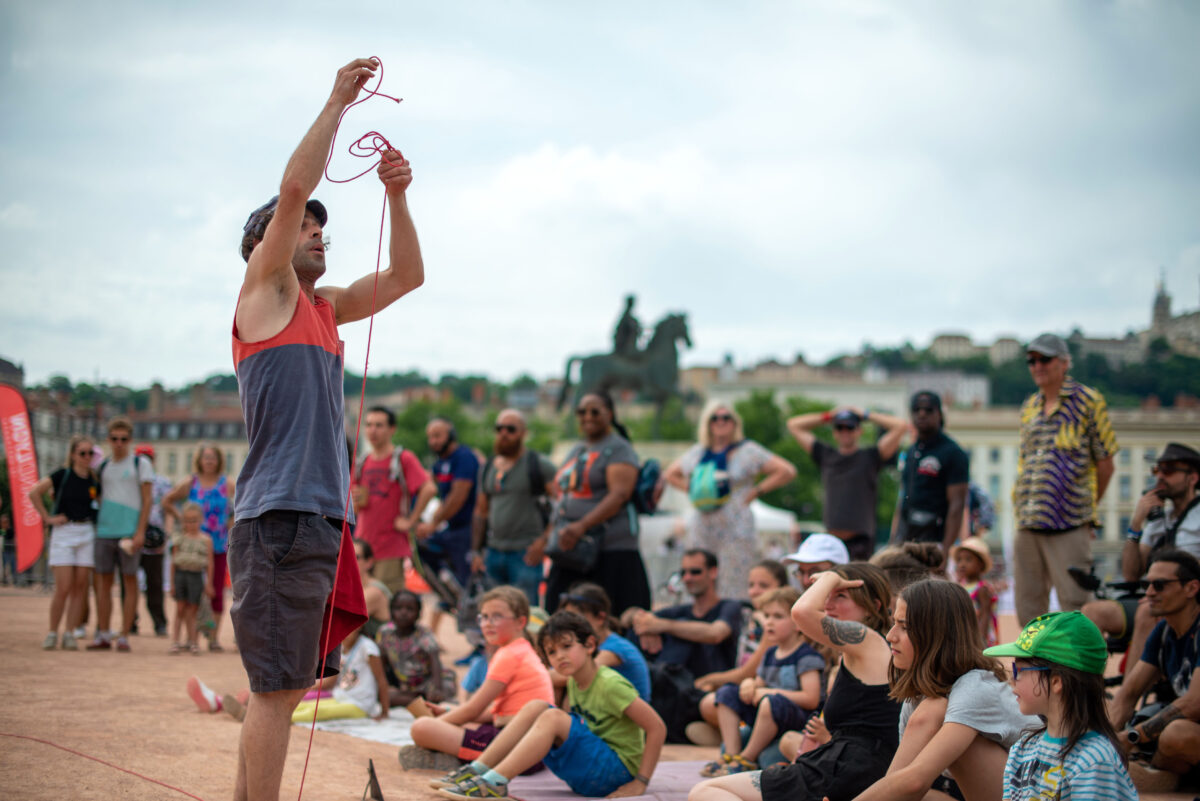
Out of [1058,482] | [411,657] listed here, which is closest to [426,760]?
[411,657]

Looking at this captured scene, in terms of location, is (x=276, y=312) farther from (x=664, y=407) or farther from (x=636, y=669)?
(x=664, y=407)

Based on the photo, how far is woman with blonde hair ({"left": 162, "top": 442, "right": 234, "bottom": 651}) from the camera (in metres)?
10.1

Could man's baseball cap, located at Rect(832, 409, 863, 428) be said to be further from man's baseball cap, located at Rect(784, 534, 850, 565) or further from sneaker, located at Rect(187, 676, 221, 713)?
sneaker, located at Rect(187, 676, 221, 713)

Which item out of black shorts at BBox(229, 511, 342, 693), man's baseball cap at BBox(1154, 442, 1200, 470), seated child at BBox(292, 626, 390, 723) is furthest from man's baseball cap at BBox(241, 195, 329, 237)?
man's baseball cap at BBox(1154, 442, 1200, 470)

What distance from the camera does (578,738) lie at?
4.69 meters

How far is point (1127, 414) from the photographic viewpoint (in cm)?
7719

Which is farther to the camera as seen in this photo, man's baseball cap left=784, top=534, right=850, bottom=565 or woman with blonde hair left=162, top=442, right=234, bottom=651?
woman with blonde hair left=162, top=442, right=234, bottom=651

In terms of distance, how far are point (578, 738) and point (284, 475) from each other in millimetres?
2120

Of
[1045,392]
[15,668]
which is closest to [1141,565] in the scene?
[1045,392]

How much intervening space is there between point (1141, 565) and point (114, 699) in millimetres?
5868

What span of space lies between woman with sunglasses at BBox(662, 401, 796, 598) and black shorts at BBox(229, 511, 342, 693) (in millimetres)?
5243

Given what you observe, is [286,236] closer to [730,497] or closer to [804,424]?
[730,497]

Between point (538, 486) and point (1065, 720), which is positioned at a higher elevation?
point (538, 486)

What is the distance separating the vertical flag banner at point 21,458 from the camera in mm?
9555
